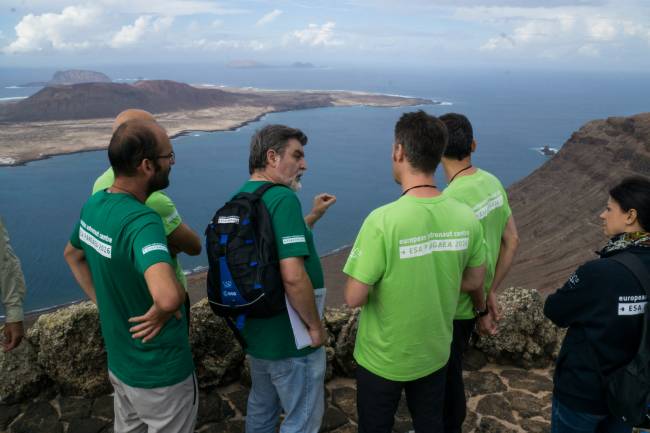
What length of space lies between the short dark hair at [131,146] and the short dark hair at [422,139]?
109cm

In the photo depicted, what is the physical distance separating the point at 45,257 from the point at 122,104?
8675 centimetres

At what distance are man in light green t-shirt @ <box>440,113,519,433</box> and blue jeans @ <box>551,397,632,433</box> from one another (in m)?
0.54

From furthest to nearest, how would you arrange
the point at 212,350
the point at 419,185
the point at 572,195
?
the point at 572,195, the point at 212,350, the point at 419,185

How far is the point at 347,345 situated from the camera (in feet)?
13.9

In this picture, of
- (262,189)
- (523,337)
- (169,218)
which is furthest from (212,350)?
(523,337)

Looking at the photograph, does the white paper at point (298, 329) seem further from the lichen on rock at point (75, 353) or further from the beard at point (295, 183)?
the lichen on rock at point (75, 353)

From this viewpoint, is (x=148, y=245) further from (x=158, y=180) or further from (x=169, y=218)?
(x=169, y=218)

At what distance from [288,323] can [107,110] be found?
125 m

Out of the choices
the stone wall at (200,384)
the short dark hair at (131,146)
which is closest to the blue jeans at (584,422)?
the stone wall at (200,384)

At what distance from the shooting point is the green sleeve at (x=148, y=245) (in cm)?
196

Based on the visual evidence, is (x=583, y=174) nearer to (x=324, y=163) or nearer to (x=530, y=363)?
(x=324, y=163)

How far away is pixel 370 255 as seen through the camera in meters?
2.20

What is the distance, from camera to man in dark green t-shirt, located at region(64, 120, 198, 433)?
2.00 meters

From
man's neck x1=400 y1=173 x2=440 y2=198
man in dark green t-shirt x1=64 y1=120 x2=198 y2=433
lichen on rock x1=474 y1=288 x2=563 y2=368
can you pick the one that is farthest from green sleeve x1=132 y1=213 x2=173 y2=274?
lichen on rock x1=474 y1=288 x2=563 y2=368
